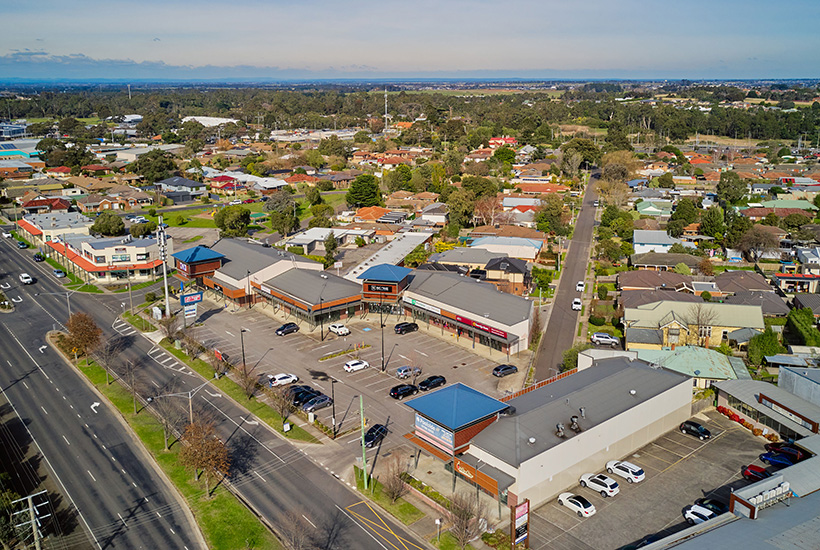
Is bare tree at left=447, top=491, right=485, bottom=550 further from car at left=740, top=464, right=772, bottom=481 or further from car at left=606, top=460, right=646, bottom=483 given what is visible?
car at left=740, top=464, right=772, bottom=481

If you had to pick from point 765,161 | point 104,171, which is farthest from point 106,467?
point 765,161

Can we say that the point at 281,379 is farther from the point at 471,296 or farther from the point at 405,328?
the point at 471,296

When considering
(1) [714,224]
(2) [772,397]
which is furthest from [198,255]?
(1) [714,224]

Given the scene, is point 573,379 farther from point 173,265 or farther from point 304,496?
point 173,265

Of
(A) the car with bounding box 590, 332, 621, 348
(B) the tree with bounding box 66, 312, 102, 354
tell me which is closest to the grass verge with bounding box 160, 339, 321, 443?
(B) the tree with bounding box 66, 312, 102, 354

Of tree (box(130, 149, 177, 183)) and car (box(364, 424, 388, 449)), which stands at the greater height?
tree (box(130, 149, 177, 183))

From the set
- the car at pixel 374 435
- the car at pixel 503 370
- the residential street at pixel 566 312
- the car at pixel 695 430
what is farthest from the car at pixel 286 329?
the car at pixel 695 430
